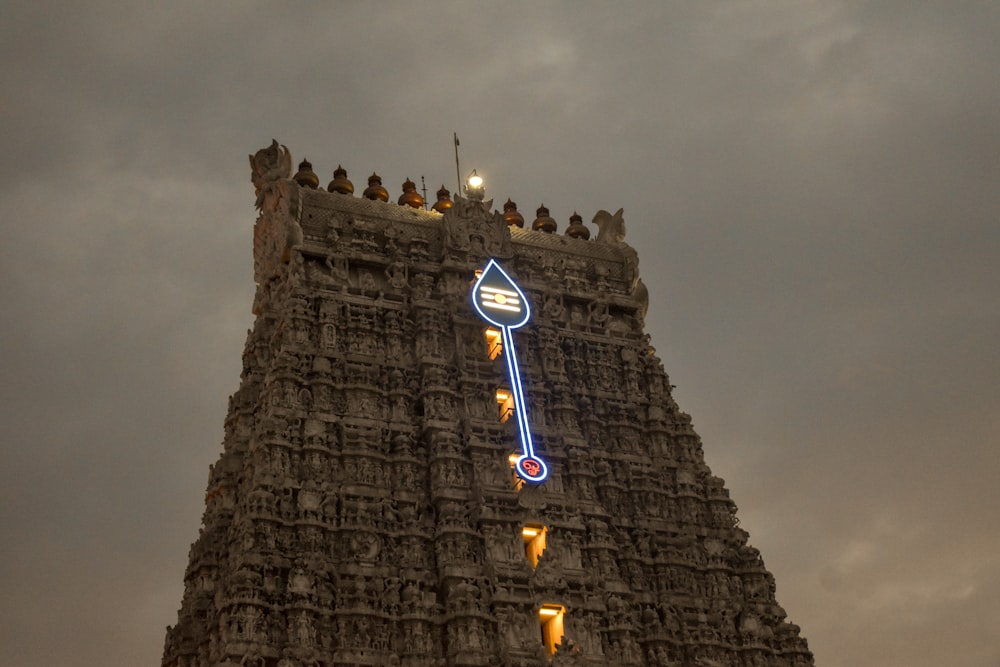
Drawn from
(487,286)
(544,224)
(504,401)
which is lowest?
(504,401)

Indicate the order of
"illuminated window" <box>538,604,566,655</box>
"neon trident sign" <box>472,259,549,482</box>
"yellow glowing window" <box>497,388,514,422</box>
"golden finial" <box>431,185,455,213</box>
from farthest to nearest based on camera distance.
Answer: "golden finial" <box>431,185,455,213</box>
"yellow glowing window" <box>497,388,514,422</box>
"neon trident sign" <box>472,259,549,482</box>
"illuminated window" <box>538,604,566,655</box>

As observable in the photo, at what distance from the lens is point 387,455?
1688 inches

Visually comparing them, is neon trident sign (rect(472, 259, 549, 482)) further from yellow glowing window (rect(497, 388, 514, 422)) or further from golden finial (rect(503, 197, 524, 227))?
golden finial (rect(503, 197, 524, 227))

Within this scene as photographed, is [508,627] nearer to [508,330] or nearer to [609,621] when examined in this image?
[609,621]

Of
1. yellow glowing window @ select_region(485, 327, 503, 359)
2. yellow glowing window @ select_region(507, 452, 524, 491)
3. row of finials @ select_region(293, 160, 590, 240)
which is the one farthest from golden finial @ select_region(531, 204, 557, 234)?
yellow glowing window @ select_region(507, 452, 524, 491)

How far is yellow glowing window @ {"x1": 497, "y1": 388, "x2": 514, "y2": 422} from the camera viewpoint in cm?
4606

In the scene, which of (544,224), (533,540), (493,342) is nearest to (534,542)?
(533,540)

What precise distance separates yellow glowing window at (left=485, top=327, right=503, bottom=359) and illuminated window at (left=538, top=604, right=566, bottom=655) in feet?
35.1

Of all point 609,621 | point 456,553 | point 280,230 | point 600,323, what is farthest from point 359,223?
point 609,621

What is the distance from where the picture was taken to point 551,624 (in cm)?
4131

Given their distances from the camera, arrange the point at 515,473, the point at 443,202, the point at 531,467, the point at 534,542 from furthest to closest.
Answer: the point at 443,202 < the point at 515,473 < the point at 531,467 < the point at 534,542

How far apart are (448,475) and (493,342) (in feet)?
24.5

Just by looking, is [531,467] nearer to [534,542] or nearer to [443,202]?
[534,542]

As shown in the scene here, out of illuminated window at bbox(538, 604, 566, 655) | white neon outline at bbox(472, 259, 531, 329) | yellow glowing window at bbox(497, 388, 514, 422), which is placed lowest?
illuminated window at bbox(538, 604, 566, 655)
